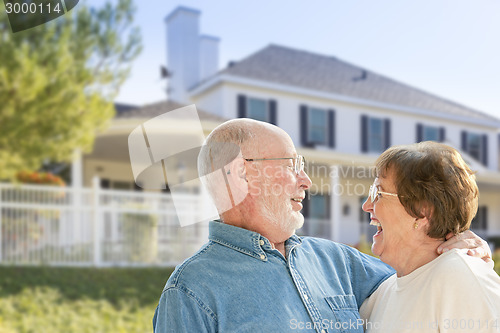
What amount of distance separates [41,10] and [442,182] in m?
6.11

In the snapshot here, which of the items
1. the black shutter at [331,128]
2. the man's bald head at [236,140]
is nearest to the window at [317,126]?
the black shutter at [331,128]

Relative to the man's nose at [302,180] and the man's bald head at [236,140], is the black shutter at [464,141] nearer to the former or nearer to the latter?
the man's nose at [302,180]

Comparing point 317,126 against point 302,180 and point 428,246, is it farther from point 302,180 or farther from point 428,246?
point 428,246

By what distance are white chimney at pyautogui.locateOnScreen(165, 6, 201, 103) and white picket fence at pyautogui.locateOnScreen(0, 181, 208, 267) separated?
6801 mm

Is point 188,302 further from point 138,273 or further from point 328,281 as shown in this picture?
point 138,273

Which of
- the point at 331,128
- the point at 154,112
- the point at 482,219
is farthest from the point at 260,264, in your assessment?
the point at 482,219

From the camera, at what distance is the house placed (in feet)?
46.5

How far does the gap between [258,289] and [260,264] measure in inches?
4.5

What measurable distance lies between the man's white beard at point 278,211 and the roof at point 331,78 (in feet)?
41.6

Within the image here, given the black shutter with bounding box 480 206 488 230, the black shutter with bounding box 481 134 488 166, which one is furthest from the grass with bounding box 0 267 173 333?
the black shutter with bounding box 481 134 488 166

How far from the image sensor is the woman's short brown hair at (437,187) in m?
1.88

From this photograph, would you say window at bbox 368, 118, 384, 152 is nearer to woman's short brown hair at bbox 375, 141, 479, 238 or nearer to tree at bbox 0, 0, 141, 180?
tree at bbox 0, 0, 141, 180

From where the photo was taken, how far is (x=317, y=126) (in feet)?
51.6

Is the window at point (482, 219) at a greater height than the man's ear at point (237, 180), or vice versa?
the man's ear at point (237, 180)
